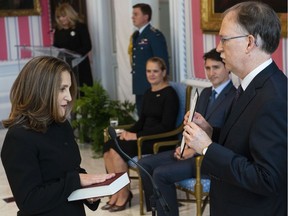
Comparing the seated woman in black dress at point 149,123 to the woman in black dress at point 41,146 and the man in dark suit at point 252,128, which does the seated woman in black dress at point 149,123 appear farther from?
the man in dark suit at point 252,128

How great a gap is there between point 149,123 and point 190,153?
0.81 metres

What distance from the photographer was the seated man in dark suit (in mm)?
4047

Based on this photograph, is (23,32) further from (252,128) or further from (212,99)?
(252,128)

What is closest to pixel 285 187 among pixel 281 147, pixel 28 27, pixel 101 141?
pixel 281 147

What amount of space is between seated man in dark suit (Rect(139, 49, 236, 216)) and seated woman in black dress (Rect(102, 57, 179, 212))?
0.32m

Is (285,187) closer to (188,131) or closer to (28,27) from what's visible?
(188,131)

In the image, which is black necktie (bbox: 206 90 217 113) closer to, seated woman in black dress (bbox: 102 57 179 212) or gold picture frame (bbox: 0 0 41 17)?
seated woman in black dress (bbox: 102 57 179 212)

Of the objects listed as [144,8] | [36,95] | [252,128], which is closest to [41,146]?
[36,95]

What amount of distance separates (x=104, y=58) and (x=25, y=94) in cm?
564

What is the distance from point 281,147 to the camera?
1.88 meters

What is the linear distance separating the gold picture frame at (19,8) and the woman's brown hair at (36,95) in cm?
672

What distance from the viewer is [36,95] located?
2.23 meters

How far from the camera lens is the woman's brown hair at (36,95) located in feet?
7.33

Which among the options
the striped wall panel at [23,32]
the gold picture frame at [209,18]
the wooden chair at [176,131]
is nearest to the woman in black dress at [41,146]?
the wooden chair at [176,131]
